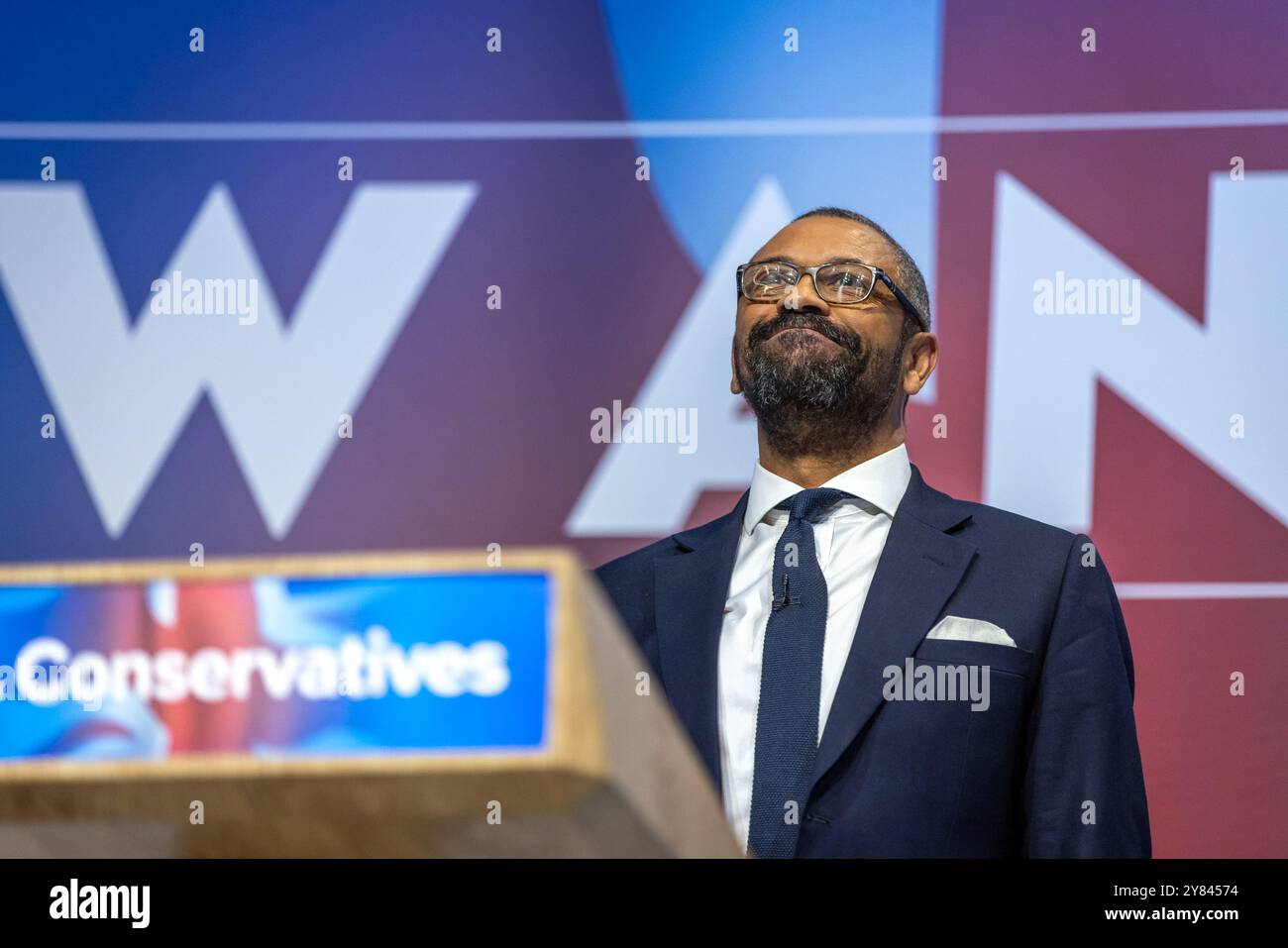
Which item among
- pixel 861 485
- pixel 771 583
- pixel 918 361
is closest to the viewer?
pixel 771 583

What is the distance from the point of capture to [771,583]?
202 centimetres

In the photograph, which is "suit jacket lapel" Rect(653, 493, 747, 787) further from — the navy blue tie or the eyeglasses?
the eyeglasses

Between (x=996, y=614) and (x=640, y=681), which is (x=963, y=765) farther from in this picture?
(x=640, y=681)

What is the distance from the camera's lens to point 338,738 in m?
0.68

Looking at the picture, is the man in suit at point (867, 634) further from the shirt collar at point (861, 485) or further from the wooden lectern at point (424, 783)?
the wooden lectern at point (424, 783)

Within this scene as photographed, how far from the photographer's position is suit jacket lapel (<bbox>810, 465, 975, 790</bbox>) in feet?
6.00

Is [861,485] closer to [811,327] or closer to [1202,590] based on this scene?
[811,327]

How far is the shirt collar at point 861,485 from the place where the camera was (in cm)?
213

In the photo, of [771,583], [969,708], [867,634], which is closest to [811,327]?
[771,583]

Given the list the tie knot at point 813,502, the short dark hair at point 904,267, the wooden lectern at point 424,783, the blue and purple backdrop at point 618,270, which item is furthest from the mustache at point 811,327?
the wooden lectern at point 424,783

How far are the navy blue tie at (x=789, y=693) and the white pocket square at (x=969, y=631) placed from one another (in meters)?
0.17

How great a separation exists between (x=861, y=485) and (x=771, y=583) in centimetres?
24
